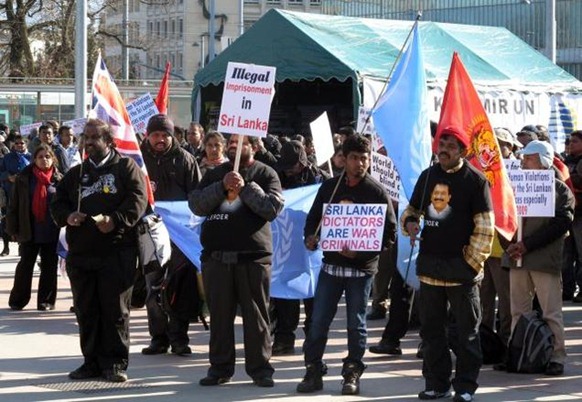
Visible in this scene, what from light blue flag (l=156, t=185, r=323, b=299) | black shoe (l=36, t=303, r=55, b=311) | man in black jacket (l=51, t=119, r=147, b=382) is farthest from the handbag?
black shoe (l=36, t=303, r=55, b=311)

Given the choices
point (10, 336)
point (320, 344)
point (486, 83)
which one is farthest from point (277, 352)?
point (486, 83)

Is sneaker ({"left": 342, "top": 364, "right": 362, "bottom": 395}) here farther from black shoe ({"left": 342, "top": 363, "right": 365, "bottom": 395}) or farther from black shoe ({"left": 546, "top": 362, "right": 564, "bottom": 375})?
black shoe ({"left": 546, "top": 362, "right": 564, "bottom": 375})

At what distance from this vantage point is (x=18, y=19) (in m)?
45.7

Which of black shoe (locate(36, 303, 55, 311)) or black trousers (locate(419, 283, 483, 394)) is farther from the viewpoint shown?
black shoe (locate(36, 303, 55, 311))

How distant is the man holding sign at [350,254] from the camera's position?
9289mm

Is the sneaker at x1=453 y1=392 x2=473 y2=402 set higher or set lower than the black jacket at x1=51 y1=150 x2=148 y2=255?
lower

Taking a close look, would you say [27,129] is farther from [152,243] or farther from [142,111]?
[152,243]

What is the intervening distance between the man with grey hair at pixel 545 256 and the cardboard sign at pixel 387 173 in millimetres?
1398

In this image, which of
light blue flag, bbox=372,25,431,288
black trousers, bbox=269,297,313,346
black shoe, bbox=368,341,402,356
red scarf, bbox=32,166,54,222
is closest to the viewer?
light blue flag, bbox=372,25,431,288

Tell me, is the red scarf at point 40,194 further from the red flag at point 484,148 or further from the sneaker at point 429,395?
the sneaker at point 429,395

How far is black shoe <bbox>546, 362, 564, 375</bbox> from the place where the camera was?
10195 millimetres

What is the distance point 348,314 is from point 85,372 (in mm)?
2108

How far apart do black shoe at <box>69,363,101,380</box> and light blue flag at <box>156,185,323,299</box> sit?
1.59 metres

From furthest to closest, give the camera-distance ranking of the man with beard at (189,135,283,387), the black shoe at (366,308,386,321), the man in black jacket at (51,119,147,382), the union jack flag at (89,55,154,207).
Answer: the black shoe at (366,308,386,321), the union jack flag at (89,55,154,207), the man in black jacket at (51,119,147,382), the man with beard at (189,135,283,387)
